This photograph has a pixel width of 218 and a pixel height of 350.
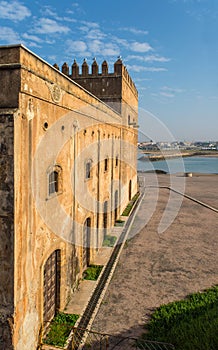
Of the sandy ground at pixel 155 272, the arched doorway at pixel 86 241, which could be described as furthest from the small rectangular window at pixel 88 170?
the sandy ground at pixel 155 272

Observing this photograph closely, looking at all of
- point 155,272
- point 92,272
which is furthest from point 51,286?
point 155,272

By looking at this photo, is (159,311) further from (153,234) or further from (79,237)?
(153,234)

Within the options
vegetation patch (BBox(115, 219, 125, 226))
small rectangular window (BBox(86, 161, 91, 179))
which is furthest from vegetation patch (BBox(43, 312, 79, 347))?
vegetation patch (BBox(115, 219, 125, 226))

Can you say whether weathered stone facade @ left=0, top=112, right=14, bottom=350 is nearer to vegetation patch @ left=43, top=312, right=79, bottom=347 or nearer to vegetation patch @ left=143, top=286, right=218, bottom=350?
vegetation patch @ left=43, top=312, right=79, bottom=347

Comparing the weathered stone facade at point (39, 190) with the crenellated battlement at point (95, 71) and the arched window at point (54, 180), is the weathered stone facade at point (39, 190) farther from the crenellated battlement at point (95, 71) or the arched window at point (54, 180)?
the crenellated battlement at point (95, 71)

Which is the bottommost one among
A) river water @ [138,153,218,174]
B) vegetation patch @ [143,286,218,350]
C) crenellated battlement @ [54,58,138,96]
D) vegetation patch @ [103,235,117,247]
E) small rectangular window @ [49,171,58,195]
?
vegetation patch @ [143,286,218,350]

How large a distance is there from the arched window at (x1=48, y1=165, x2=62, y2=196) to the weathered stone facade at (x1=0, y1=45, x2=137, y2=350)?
3 cm

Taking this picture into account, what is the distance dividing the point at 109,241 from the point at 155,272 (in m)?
4.29

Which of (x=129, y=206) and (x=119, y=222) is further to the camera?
(x=129, y=206)

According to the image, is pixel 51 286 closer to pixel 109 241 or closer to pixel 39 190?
pixel 39 190

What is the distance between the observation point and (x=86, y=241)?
13.1m

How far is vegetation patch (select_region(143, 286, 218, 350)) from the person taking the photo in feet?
25.2

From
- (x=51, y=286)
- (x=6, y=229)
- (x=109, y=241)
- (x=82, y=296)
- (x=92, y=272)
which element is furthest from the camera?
(x=109, y=241)

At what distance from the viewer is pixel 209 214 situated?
24.1 m
